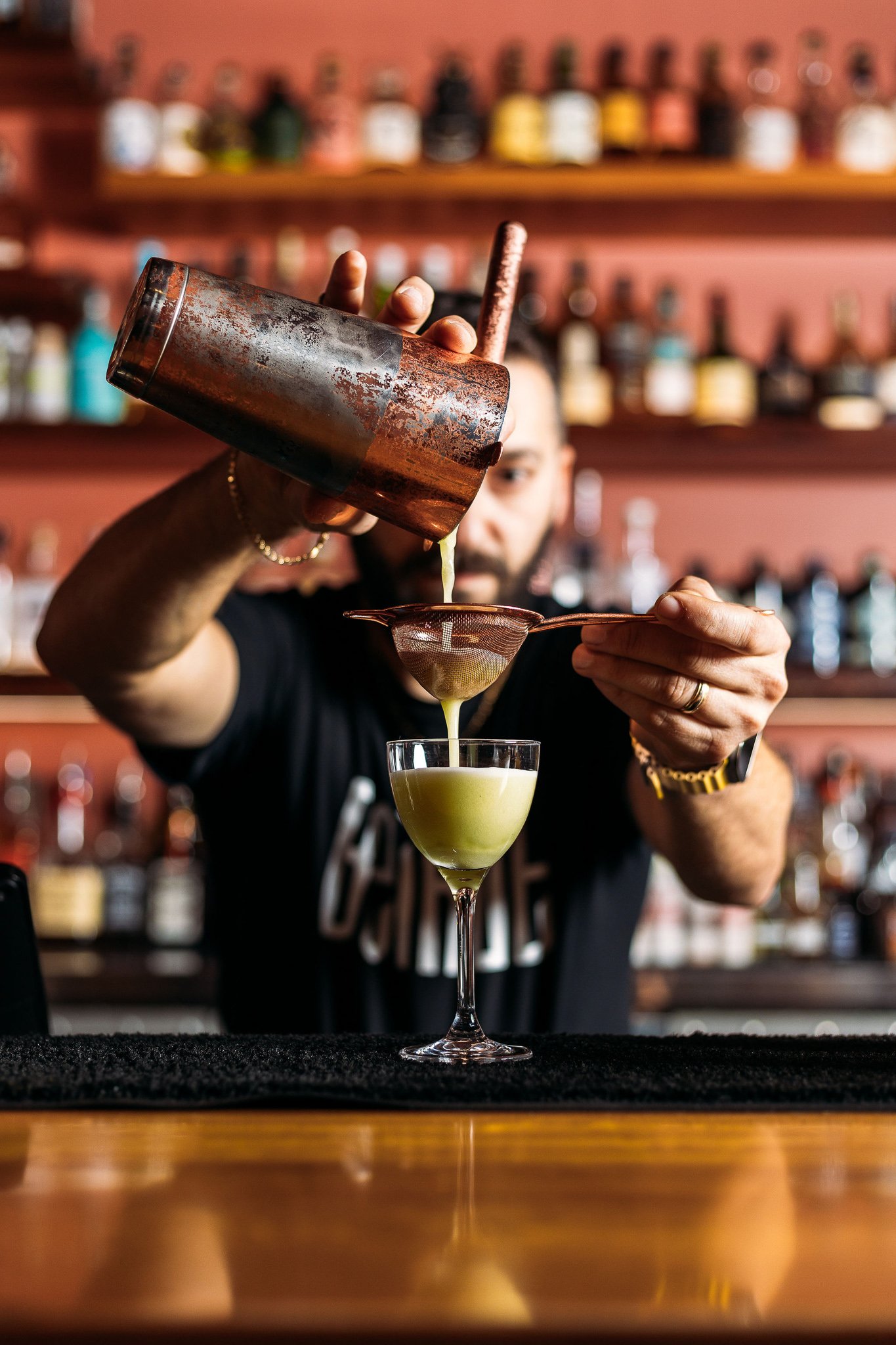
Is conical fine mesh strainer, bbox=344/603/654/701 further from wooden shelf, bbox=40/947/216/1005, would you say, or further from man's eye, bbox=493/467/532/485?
wooden shelf, bbox=40/947/216/1005

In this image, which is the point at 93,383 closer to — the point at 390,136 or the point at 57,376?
the point at 57,376

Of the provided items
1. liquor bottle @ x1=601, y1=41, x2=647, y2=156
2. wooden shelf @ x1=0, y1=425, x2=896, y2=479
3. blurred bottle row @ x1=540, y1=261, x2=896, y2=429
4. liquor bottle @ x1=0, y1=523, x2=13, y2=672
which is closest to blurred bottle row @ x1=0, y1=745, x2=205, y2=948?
liquor bottle @ x1=0, y1=523, x2=13, y2=672

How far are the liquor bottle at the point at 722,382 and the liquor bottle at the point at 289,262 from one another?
37.8 inches

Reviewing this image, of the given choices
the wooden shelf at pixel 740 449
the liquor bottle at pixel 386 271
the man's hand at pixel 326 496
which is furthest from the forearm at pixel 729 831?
the liquor bottle at pixel 386 271

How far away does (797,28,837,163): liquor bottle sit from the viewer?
9.86 feet

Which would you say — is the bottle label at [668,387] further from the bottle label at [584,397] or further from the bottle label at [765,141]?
the bottle label at [765,141]

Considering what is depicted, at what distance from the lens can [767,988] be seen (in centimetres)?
264

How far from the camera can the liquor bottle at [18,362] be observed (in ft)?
9.67

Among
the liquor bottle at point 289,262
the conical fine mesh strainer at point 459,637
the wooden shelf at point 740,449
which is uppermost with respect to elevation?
the liquor bottle at point 289,262

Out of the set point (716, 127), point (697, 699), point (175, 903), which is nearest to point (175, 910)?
point (175, 903)

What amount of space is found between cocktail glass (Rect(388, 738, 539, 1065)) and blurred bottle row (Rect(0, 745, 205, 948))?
6.00 ft

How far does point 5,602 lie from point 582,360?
4.63 ft

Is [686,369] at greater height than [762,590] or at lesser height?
greater

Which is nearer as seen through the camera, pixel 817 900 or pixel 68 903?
pixel 68 903
